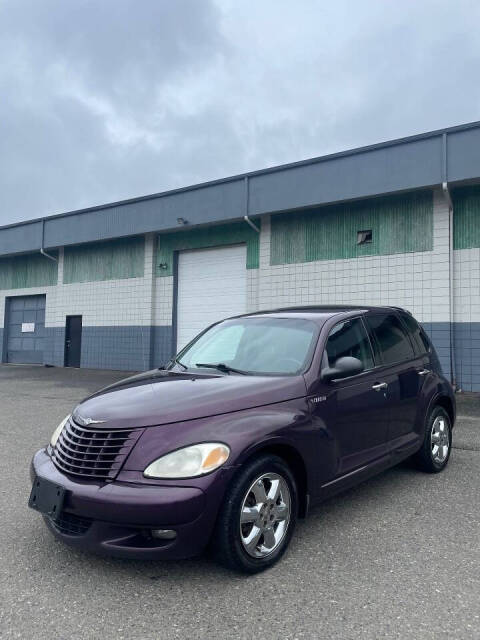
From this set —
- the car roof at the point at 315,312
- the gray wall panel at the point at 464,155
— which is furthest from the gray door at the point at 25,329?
the car roof at the point at 315,312

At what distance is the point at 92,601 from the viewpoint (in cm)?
281

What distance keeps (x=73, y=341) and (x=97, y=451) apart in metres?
18.9

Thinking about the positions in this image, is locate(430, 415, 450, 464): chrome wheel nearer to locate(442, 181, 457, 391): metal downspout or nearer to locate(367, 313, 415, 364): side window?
locate(367, 313, 415, 364): side window

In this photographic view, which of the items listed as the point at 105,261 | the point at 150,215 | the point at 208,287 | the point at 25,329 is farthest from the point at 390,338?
the point at 25,329

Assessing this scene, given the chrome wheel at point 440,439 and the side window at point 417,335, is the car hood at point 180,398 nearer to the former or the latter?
the side window at point 417,335

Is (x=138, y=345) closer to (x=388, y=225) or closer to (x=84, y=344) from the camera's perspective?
(x=84, y=344)

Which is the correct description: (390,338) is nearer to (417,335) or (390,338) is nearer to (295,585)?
(417,335)

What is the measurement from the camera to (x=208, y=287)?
1709 centimetres

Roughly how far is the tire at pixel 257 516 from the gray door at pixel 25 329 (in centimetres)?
2113

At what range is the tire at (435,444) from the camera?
5.16 metres

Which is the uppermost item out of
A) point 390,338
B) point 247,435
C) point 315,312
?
point 315,312

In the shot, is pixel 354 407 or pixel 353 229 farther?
pixel 353 229

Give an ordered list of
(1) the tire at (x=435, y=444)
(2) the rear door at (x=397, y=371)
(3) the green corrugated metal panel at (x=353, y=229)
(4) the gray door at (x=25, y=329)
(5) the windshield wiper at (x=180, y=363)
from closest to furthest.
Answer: (5) the windshield wiper at (x=180, y=363)
(2) the rear door at (x=397, y=371)
(1) the tire at (x=435, y=444)
(3) the green corrugated metal panel at (x=353, y=229)
(4) the gray door at (x=25, y=329)

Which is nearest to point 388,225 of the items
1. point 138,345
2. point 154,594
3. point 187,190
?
point 187,190
